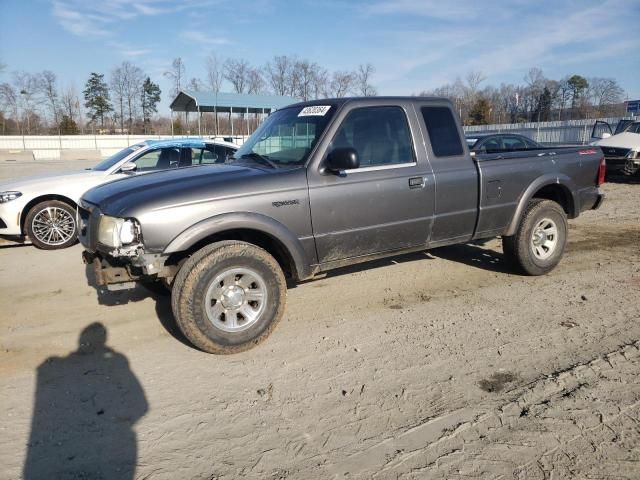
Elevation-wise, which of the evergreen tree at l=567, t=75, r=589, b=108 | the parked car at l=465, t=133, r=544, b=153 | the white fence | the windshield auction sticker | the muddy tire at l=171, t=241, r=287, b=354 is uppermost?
the evergreen tree at l=567, t=75, r=589, b=108

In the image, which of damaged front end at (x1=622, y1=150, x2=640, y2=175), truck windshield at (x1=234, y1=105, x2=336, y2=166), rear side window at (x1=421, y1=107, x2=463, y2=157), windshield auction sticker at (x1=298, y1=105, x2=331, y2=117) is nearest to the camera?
truck windshield at (x1=234, y1=105, x2=336, y2=166)

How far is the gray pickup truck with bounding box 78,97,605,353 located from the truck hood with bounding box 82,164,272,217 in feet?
0.05

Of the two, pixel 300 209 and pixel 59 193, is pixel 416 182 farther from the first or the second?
pixel 59 193

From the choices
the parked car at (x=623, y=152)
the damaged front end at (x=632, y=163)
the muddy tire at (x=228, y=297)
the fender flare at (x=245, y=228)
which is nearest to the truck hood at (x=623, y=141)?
the parked car at (x=623, y=152)

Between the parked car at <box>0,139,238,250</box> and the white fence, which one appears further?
the white fence

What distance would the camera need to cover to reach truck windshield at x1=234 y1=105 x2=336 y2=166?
420 centimetres

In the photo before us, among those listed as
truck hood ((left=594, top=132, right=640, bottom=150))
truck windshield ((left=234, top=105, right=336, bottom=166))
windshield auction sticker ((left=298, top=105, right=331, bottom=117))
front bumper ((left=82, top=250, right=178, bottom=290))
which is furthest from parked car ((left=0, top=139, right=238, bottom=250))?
truck hood ((left=594, top=132, right=640, bottom=150))

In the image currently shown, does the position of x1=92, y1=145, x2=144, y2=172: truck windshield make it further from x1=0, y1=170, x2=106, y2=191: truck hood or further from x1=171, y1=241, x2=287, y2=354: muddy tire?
x1=171, y1=241, x2=287, y2=354: muddy tire

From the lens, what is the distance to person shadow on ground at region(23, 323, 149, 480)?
249 centimetres

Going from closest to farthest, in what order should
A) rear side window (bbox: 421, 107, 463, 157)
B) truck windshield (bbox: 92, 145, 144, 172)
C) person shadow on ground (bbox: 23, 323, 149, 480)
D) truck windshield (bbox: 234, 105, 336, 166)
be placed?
person shadow on ground (bbox: 23, 323, 149, 480) < truck windshield (bbox: 234, 105, 336, 166) < rear side window (bbox: 421, 107, 463, 157) < truck windshield (bbox: 92, 145, 144, 172)

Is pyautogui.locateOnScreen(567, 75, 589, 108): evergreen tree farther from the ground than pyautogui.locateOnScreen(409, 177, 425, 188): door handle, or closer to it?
farther from the ground

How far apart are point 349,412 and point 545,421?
3.82 feet

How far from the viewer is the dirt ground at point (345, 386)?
2.51 m

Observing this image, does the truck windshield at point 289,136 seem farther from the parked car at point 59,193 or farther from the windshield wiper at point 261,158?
the parked car at point 59,193
